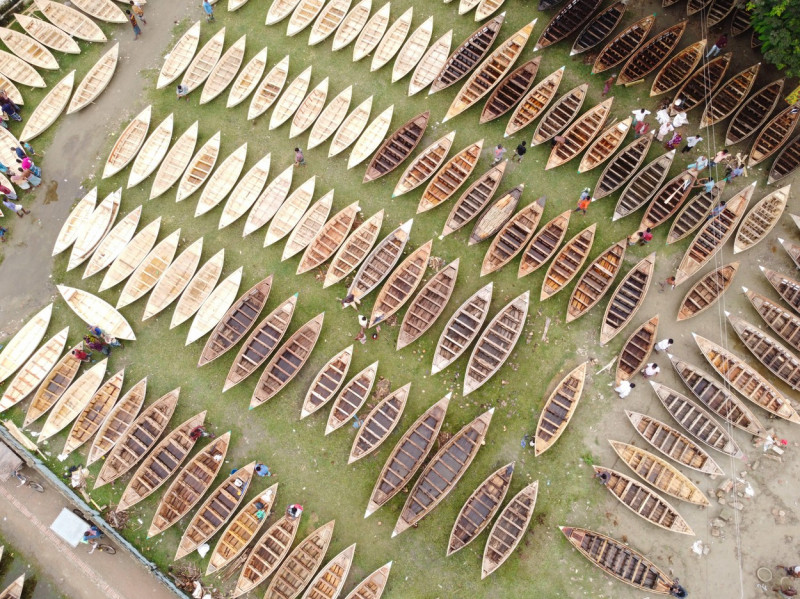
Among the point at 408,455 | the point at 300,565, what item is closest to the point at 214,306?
the point at 408,455

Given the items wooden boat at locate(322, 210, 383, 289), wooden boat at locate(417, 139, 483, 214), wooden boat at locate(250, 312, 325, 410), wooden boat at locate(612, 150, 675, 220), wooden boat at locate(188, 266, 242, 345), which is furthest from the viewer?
wooden boat at locate(417, 139, 483, 214)

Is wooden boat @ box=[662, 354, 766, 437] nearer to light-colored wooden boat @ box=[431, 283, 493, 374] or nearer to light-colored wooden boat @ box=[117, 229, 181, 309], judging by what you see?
light-colored wooden boat @ box=[431, 283, 493, 374]

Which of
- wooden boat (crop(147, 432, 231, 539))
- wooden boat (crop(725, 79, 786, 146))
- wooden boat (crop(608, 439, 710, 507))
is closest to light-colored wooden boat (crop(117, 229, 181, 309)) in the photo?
wooden boat (crop(147, 432, 231, 539))

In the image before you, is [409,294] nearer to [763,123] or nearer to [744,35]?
[763,123]

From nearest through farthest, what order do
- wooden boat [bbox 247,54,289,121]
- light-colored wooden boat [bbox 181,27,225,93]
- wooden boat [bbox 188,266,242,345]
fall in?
wooden boat [bbox 188,266,242,345]
wooden boat [bbox 247,54,289,121]
light-colored wooden boat [bbox 181,27,225,93]

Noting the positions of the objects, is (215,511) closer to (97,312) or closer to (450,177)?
(97,312)

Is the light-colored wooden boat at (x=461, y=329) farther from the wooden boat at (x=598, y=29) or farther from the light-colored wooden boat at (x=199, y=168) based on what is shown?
the light-colored wooden boat at (x=199, y=168)
